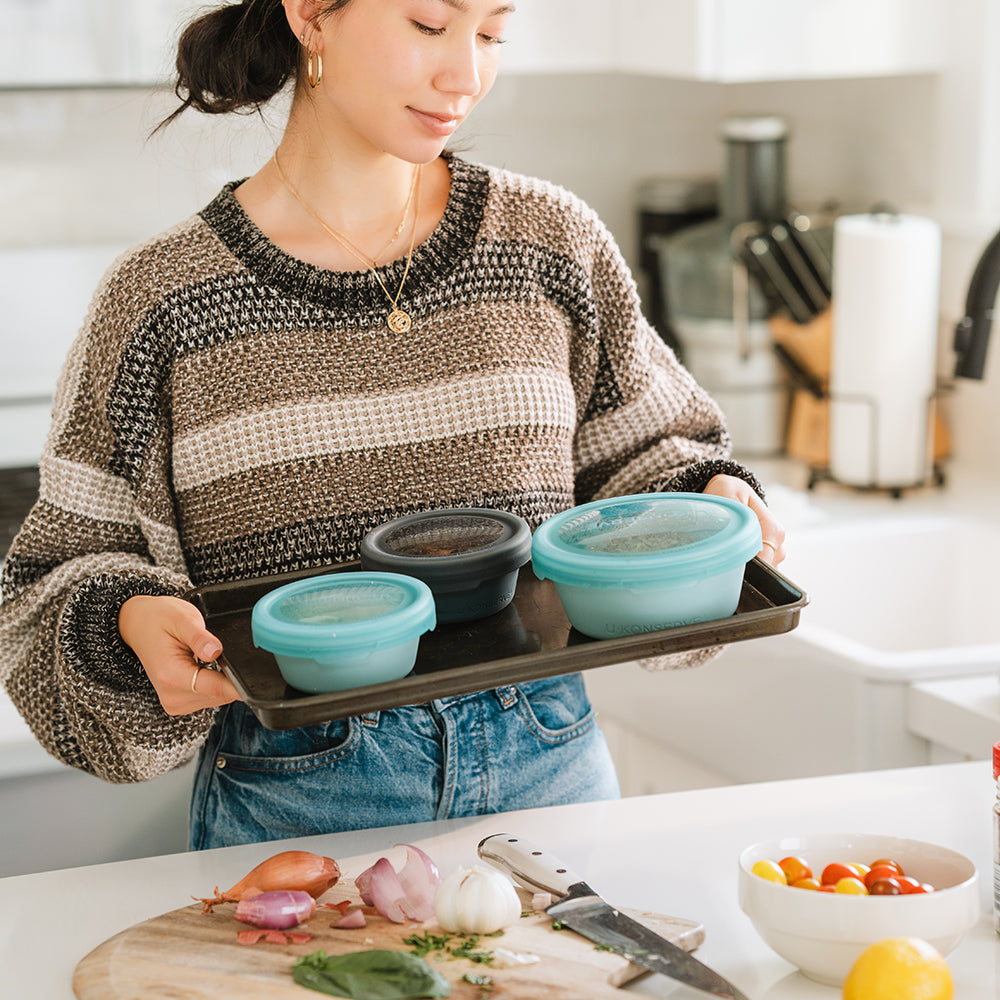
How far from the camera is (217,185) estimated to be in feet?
6.97

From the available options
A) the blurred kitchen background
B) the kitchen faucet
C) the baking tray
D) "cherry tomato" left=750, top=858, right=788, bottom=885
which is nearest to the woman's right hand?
the baking tray


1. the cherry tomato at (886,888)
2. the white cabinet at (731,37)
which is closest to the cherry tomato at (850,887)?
the cherry tomato at (886,888)

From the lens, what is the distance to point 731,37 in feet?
6.37

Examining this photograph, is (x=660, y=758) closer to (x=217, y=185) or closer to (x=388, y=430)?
(x=388, y=430)

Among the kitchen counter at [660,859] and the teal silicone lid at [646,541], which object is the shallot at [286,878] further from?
the teal silicone lid at [646,541]

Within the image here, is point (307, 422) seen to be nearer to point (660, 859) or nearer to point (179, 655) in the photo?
point (179, 655)

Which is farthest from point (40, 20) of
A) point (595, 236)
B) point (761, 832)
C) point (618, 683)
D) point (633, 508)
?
point (761, 832)

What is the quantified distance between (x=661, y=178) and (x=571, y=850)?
5.30ft

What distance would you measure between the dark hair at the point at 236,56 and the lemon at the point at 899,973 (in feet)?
2.66

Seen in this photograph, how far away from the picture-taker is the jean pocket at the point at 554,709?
3.82 ft

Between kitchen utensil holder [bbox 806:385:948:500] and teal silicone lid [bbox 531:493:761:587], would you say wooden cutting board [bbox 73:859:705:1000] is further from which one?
kitchen utensil holder [bbox 806:385:948:500]

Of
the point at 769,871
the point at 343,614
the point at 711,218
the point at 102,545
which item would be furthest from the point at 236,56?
the point at 711,218

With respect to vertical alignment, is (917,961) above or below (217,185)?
below

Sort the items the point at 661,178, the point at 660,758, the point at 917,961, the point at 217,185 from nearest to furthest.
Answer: the point at 917,961 → the point at 660,758 → the point at 217,185 → the point at 661,178
